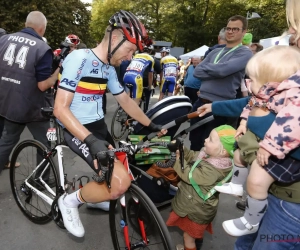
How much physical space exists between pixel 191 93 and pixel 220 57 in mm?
3073

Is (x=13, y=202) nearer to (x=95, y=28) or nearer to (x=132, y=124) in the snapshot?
(x=132, y=124)

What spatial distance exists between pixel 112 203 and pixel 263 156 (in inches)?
54.2

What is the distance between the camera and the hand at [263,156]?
1243mm

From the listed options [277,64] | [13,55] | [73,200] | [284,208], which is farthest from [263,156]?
[13,55]

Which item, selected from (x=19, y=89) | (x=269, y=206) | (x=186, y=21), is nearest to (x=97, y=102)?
(x=19, y=89)

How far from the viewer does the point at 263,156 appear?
4.13ft

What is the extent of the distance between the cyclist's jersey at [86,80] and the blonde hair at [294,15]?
1369 millimetres

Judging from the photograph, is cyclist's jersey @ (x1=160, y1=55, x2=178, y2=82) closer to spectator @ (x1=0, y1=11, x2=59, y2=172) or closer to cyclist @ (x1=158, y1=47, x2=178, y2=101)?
cyclist @ (x1=158, y1=47, x2=178, y2=101)

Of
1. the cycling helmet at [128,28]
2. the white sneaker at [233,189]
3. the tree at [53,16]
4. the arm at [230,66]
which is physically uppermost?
the tree at [53,16]

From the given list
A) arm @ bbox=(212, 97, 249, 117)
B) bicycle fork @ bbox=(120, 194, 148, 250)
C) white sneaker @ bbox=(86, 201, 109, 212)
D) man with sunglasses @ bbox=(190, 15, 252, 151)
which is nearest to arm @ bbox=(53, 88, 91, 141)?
bicycle fork @ bbox=(120, 194, 148, 250)

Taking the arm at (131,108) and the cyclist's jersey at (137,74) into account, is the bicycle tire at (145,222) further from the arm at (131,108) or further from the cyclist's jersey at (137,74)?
the cyclist's jersey at (137,74)

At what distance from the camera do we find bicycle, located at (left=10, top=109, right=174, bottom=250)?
1.96 m

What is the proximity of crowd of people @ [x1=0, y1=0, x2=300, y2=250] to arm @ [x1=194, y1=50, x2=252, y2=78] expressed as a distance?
1cm

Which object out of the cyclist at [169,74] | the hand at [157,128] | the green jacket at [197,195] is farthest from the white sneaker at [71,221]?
the cyclist at [169,74]
